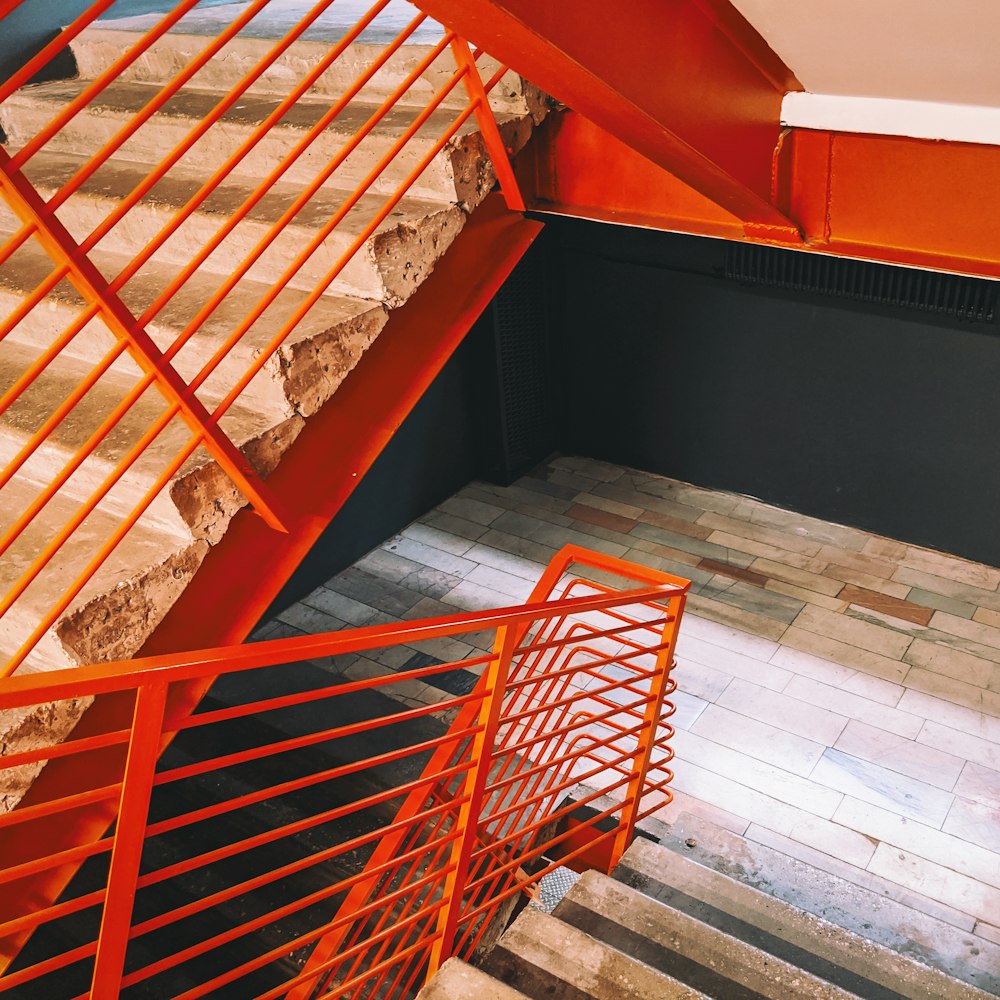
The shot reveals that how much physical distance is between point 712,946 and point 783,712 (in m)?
2.56

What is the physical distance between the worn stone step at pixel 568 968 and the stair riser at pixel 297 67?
2334mm

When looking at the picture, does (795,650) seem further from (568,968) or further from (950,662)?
(568,968)

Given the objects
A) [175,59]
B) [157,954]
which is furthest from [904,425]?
[157,954]

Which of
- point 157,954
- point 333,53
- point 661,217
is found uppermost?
point 333,53

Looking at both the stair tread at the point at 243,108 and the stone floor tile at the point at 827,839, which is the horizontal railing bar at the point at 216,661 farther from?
the stone floor tile at the point at 827,839

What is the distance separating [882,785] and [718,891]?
5.82 ft

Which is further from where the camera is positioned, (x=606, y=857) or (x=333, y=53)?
(x=606, y=857)

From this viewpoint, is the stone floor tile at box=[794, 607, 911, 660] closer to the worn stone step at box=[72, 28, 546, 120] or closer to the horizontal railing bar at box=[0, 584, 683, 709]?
the worn stone step at box=[72, 28, 546, 120]

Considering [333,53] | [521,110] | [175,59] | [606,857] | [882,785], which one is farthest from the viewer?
[882,785]

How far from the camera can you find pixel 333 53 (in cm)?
204

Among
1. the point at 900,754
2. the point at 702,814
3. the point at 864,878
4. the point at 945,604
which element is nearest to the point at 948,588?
the point at 945,604

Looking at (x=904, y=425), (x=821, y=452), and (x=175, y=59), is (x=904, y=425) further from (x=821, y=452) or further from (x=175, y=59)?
(x=175, y=59)

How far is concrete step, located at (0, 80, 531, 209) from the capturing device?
2.67m

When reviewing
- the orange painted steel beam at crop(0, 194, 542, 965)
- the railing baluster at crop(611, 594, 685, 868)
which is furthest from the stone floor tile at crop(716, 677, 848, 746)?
the orange painted steel beam at crop(0, 194, 542, 965)
